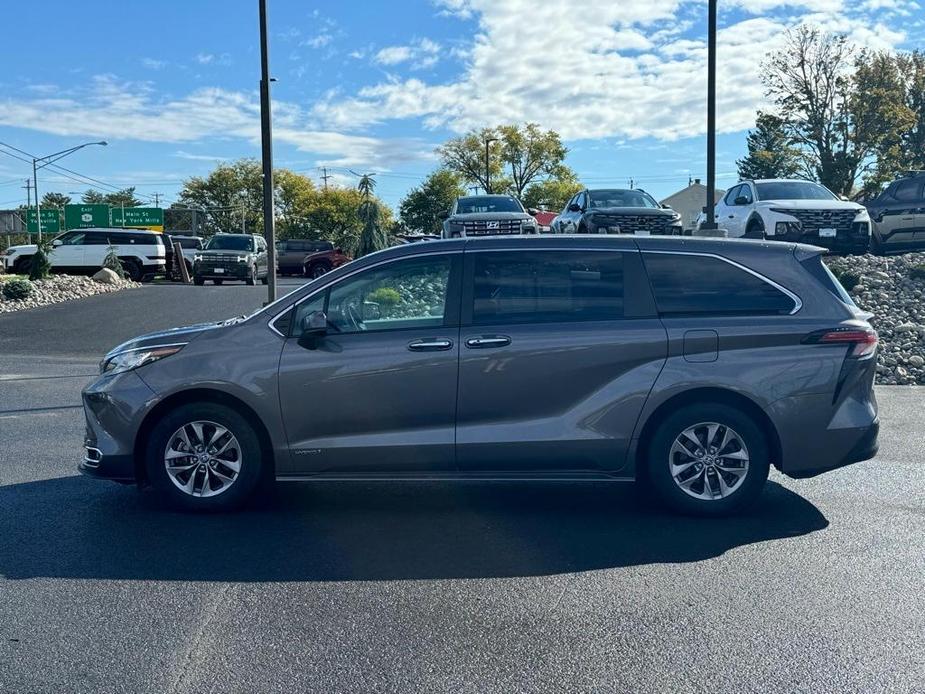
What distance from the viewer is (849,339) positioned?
6281 millimetres

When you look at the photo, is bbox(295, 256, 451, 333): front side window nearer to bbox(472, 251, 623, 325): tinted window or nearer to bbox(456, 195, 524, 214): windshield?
bbox(472, 251, 623, 325): tinted window

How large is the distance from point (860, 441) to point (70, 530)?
512cm

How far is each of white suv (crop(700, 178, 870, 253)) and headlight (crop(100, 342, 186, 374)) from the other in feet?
45.3

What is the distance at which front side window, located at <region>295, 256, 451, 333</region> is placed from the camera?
637 centimetres

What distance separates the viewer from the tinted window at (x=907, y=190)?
2100 centimetres

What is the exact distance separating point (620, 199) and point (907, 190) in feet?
21.0

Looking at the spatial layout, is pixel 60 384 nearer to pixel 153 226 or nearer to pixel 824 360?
pixel 824 360

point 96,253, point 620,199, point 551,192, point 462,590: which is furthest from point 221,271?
point 551,192

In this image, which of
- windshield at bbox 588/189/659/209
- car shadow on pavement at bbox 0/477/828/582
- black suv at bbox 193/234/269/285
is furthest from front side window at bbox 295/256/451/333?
black suv at bbox 193/234/269/285

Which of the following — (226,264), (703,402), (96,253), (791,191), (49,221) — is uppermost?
(49,221)

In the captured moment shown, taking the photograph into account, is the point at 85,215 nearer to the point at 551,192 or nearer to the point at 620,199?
the point at 551,192

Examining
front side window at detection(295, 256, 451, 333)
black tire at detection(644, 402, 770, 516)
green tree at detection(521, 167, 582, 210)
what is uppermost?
green tree at detection(521, 167, 582, 210)

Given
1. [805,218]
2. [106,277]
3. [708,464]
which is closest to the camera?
[708,464]

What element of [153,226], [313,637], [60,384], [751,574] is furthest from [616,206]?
[153,226]
